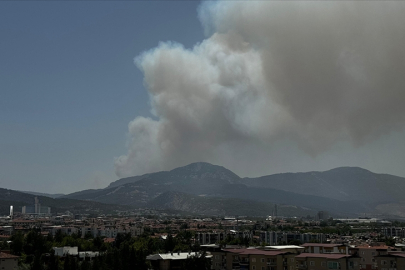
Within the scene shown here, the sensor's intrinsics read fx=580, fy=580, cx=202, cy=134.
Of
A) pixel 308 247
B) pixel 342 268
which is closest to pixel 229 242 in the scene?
pixel 308 247

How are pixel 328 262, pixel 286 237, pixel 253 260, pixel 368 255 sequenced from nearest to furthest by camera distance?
pixel 328 262, pixel 368 255, pixel 253 260, pixel 286 237

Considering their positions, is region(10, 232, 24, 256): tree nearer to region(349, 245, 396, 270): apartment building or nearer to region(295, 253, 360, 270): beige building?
region(295, 253, 360, 270): beige building

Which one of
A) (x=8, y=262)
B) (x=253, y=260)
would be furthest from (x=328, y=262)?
(x=8, y=262)

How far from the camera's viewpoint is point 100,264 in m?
59.4

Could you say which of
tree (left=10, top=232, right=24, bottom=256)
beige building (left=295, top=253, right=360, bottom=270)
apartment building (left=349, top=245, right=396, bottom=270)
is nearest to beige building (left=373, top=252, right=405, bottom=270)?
apartment building (left=349, top=245, right=396, bottom=270)

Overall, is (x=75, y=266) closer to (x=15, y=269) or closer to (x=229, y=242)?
(x=15, y=269)

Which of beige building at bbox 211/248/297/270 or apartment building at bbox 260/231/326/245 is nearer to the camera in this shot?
beige building at bbox 211/248/297/270

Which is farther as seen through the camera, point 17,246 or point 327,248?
point 17,246

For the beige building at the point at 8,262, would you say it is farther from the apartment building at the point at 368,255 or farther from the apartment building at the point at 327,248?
the apartment building at the point at 368,255

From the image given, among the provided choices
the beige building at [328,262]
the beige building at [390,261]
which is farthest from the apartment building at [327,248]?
the beige building at [328,262]

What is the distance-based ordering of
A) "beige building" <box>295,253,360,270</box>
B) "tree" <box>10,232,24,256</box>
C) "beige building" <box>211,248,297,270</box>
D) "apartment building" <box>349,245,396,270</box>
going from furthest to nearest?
1. "tree" <box>10,232,24,256</box>
2. "beige building" <box>211,248,297,270</box>
3. "apartment building" <box>349,245,396,270</box>
4. "beige building" <box>295,253,360,270</box>

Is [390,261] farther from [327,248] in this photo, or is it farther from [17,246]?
[17,246]

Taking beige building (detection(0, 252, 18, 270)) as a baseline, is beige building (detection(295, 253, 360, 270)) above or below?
above

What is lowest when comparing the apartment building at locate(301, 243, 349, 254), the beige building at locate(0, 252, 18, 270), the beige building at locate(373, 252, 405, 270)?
the beige building at locate(0, 252, 18, 270)
